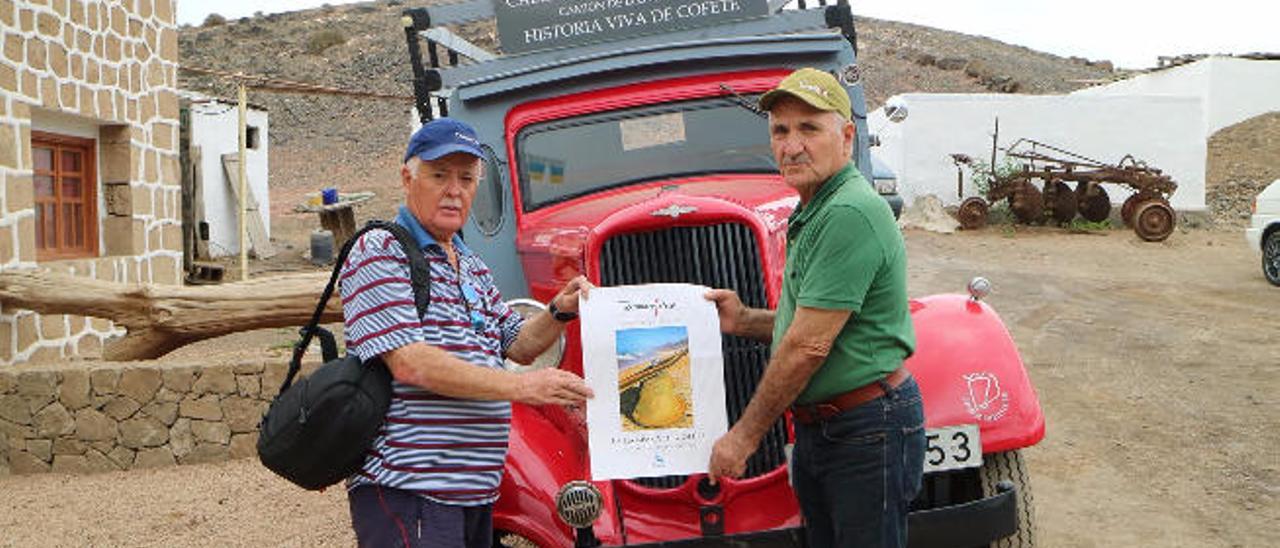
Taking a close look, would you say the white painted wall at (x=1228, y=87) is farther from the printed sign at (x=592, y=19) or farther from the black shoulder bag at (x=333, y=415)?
the black shoulder bag at (x=333, y=415)

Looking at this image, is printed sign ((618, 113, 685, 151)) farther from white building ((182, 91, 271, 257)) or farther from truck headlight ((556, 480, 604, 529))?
white building ((182, 91, 271, 257))

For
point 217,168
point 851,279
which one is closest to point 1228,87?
point 217,168

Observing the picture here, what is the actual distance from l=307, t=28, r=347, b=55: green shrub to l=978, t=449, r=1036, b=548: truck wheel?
47.2m

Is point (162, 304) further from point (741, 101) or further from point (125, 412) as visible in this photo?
point (741, 101)

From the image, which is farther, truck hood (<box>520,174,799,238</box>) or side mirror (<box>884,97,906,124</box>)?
side mirror (<box>884,97,906,124</box>)

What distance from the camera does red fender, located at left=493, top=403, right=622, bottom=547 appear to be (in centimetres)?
361

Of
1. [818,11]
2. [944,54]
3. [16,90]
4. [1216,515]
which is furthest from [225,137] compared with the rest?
[944,54]

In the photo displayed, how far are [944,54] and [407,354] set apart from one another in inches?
1969

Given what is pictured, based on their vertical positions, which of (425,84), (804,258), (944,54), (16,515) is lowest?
(16,515)

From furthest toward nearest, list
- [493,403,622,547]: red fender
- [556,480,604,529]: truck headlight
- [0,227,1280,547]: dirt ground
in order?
[0,227,1280,547]: dirt ground, [493,403,622,547]: red fender, [556,480,604,529]: truck headlight

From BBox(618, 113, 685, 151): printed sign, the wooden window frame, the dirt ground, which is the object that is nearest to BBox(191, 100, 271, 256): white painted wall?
the dirt ground

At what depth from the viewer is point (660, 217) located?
12.4 feet

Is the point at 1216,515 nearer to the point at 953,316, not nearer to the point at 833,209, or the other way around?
the point at 953,316

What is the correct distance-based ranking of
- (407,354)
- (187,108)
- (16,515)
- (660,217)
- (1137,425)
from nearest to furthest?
1. (407,354)
2. (660,217)
3. (16,515)
4. (1137,425)
5. (187,108)
